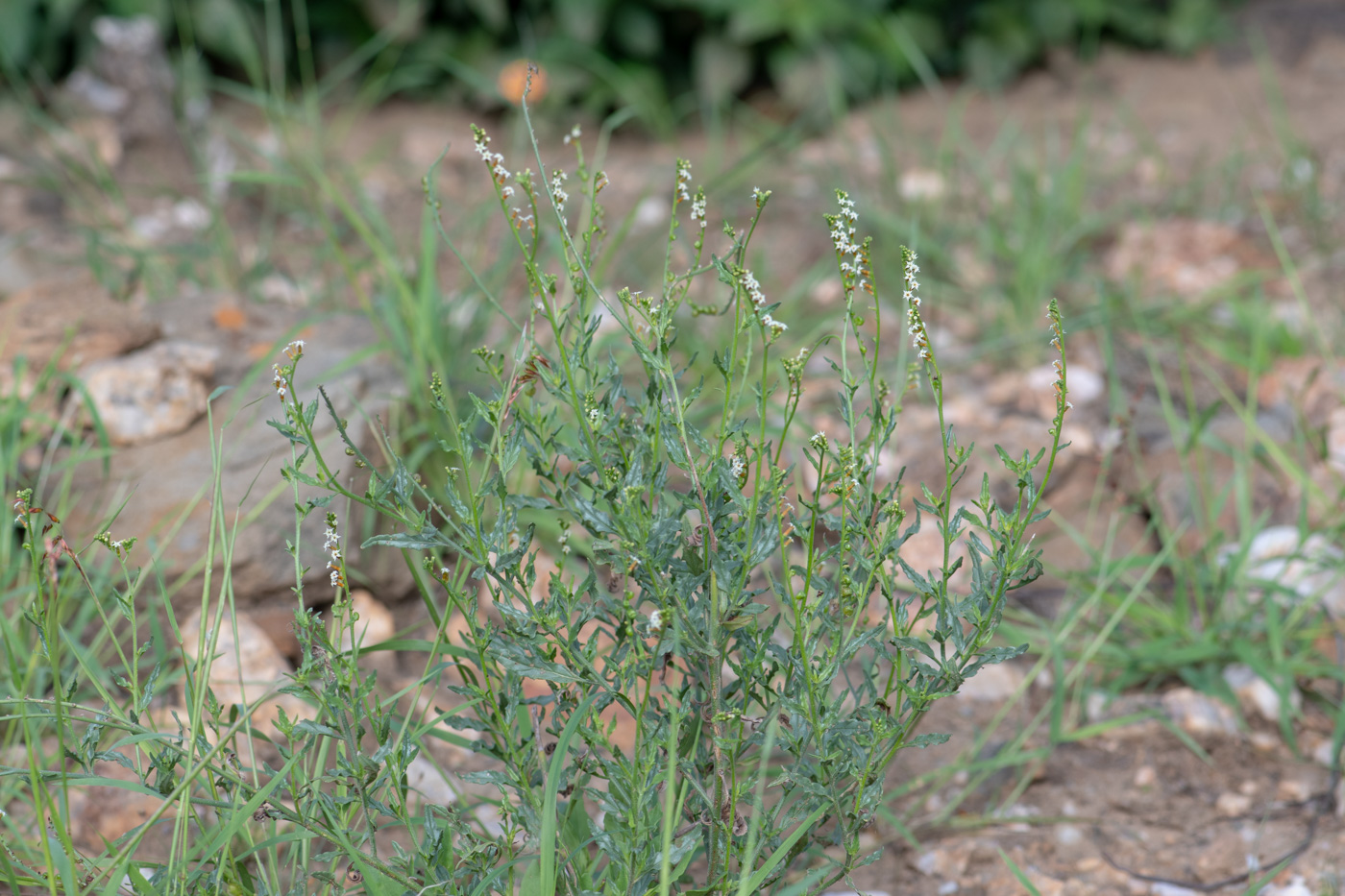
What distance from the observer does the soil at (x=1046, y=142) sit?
1.46 m

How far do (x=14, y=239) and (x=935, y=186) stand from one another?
2.36m

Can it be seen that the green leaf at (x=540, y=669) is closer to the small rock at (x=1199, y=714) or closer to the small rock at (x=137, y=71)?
Result: the small rock at (x=1199, y=714)

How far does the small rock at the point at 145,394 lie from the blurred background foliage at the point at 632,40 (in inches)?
72.7

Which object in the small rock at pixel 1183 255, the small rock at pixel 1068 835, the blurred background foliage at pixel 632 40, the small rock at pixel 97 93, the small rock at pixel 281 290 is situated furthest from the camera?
the blurred background foliage at pixel 632 40

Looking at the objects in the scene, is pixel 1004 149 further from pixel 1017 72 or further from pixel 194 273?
pixel 194 273

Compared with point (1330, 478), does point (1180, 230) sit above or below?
above

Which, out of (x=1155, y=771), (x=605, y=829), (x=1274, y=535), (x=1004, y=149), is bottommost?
(x=1155, y=771)

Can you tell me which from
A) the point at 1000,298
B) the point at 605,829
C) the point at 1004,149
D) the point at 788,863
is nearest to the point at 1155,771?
the point at 788,863

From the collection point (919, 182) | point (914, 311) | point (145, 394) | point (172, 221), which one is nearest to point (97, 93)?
point (172, 221)

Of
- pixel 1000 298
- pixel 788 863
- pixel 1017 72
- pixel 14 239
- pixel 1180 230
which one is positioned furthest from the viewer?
pixel 1017 72

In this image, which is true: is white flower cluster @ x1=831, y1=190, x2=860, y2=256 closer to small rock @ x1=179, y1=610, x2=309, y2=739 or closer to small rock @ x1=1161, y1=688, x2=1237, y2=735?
small rock @ x1=179, y1=610, x2=309, y2=739

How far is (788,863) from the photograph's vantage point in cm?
114

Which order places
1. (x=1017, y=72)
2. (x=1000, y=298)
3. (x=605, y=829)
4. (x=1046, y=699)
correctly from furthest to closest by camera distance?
1. (x=1017, y=72)
2. (x=1000, y=298)
3. (x=1046, y=699)
4. (x=605, y=829)

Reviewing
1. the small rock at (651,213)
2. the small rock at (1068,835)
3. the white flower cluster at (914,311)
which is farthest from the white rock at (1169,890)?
the small rock at (651,213)
